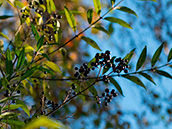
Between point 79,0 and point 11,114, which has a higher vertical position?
point 79,0

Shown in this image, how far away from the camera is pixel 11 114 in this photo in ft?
2.89

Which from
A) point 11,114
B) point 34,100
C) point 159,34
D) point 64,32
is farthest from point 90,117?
point 11,114

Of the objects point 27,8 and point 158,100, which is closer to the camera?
point 27,8

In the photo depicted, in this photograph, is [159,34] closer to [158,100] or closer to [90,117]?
[158,100]

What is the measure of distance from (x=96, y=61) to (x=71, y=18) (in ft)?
0.90

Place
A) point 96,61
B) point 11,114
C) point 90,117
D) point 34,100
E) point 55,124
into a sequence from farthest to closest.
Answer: point 90,117, point 34,100, point 96,61, point 11,114, point 55,124

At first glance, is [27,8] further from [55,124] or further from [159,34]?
[159,34]

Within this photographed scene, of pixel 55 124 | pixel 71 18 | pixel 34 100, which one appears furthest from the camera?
pixel 34 100

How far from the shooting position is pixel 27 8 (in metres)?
1.36

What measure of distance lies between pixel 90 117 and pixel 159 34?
6.98 ft

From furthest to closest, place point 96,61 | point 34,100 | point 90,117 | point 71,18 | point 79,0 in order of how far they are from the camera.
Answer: point 79,0 → point 90,117 → point 34,100 → point 71,18 → point 96,61

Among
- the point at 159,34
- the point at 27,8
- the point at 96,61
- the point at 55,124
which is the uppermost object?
the point at 159,34

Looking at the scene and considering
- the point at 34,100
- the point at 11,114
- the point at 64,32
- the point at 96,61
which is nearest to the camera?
the point at 11,114

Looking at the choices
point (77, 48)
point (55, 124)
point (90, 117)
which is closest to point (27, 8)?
point (55, 124)
